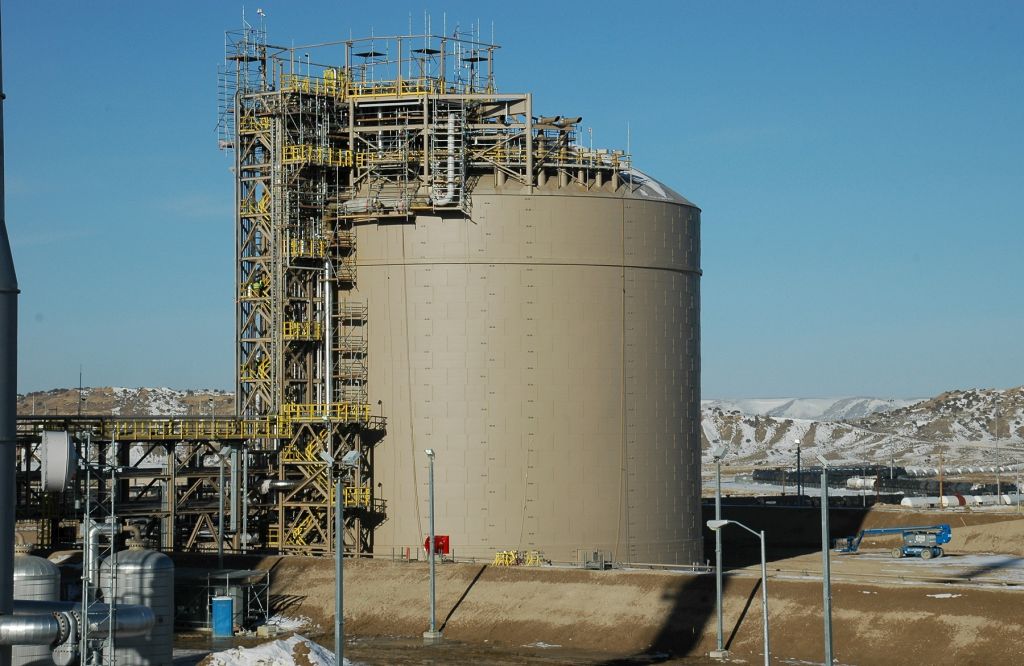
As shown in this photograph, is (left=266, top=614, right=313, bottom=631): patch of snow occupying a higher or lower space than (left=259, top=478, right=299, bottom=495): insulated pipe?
lower

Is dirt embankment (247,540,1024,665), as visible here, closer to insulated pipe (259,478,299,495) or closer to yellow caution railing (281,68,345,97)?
insulated pipe (259,478,299,495)

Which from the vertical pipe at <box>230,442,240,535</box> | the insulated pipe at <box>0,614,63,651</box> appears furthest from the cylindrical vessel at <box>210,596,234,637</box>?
the insulated pipe at <box>0,614,63,651</box>

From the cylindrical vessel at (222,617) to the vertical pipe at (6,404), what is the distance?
110 feet

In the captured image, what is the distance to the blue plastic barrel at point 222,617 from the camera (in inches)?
2586

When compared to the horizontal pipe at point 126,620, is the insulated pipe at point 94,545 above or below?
above

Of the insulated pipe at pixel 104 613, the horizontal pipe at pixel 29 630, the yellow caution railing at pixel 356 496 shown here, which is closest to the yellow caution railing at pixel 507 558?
the yellow caution railing at pixel 356 496

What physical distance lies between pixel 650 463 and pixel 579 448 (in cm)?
419

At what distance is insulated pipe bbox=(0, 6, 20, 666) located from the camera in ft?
104

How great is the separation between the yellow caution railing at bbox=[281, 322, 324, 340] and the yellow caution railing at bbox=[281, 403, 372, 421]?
342cm

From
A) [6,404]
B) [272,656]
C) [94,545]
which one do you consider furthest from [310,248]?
[6,404]

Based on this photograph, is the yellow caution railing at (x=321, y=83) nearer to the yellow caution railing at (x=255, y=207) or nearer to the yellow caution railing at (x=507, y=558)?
the yellow caution railing at (x=255, y=207)

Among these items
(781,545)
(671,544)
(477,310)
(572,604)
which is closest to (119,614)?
(572,604)

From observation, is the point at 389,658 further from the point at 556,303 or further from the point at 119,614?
the point at 556,303

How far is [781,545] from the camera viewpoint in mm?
102750
